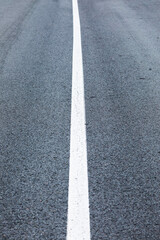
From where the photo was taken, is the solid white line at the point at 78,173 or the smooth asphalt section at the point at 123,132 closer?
the solid white line at the point at 78,173

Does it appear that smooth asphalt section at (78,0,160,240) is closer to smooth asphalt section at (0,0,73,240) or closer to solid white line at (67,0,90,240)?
solid white line at (67,0,90,240)

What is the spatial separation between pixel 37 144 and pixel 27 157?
31 cm

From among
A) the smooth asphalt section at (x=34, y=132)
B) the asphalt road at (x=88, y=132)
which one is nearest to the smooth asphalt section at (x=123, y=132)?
the asphalt road at (x=88, y=132)

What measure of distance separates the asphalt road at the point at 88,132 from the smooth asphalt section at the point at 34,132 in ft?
0.03

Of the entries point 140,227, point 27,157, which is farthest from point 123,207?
point 27,157

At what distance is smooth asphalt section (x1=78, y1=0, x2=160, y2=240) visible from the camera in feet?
10.7

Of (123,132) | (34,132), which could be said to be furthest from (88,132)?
(34,132)

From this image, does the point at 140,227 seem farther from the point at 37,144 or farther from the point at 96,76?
the point at 96,76

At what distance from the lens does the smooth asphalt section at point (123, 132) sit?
3.27 metres

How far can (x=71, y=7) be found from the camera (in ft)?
45.2

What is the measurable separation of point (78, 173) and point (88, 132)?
3.03 feet

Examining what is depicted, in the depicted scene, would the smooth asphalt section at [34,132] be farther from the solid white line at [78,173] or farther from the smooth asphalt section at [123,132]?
the smooth asphalt section at [123,132]

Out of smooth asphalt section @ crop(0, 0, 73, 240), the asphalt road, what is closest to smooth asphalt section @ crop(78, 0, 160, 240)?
the asphalt road

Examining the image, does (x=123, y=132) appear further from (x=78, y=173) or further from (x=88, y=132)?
(x=78, y=173)
